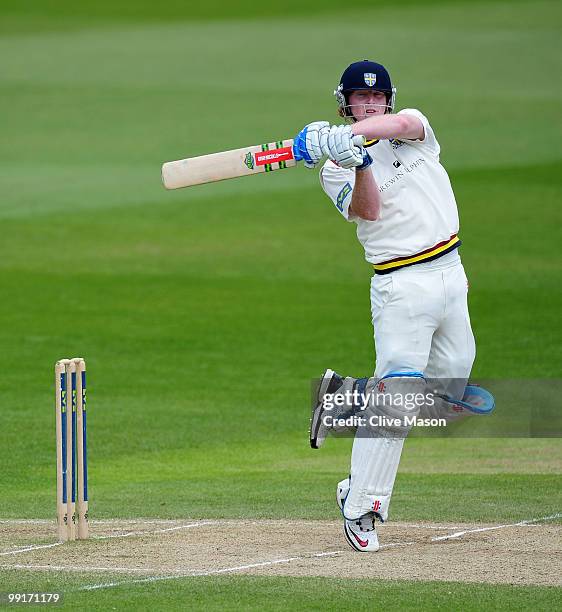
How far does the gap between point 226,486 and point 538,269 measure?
459 inches

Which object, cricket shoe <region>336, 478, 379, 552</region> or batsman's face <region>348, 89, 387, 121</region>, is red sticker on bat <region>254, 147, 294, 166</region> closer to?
batsman's face <region>348, 89, 387, 121</region>

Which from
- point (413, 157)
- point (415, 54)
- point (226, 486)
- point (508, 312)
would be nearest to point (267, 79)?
point (415, 54)

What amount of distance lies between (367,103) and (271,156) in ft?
1.97

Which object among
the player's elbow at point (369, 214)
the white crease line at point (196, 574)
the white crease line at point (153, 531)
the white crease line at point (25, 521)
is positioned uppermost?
the player's elbow at point (369, 214)

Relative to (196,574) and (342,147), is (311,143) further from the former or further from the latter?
(196,574)

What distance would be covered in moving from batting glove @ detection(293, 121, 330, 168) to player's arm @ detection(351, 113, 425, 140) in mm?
140

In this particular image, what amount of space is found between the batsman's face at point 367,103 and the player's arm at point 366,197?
1.25 feet

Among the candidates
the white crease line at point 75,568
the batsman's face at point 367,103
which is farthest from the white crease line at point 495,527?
the batsman's face at point 367,103

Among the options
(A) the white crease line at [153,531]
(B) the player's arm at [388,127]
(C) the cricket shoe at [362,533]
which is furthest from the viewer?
(A) the white crease line at [153,531]

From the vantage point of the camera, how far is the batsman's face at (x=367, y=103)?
6875 millimetres

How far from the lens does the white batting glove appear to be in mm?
6387

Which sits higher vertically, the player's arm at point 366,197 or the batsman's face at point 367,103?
the batsman's face at point 367,103

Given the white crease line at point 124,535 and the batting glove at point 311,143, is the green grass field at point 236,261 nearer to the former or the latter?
the white crease line at point 124,535

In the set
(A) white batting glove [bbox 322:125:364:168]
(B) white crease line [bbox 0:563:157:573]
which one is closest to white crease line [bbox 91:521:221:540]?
(B) white crease line [bbox 0:563:157:573]
